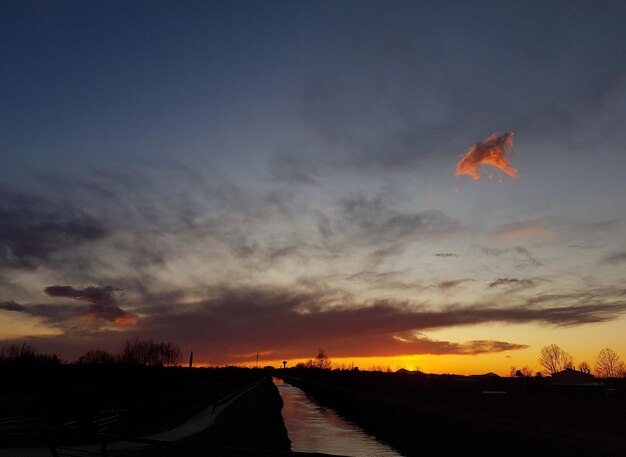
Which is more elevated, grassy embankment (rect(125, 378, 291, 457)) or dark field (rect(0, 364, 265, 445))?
dark field (rect(0, 364, 265, 445))

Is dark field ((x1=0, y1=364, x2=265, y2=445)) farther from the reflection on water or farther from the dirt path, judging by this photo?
the reflection on water

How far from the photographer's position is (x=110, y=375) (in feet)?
357

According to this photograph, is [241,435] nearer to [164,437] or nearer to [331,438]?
[164,437]

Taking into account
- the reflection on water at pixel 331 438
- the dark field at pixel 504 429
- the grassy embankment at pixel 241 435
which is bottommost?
the reflection on water at pixel 331 438

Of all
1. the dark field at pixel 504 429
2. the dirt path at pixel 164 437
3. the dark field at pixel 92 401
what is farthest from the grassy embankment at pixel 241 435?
the dark field at pixel 504 429

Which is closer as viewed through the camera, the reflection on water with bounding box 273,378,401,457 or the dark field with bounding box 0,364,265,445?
the dark field with bounding box 0,364,265,445

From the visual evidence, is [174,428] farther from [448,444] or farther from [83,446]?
[448,444]

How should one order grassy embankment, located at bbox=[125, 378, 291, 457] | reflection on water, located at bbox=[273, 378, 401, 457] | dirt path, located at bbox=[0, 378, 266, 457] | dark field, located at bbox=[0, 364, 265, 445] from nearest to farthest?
dirt path, located at bbox=[0, 378, 266, 457] → grassy embankment, located at bbox=[125, 378, 291, 457] → dark field, located at bbox=[0, 364, 265, 445] → reflection on water, located at bbox=[273, 378, 401, 457]

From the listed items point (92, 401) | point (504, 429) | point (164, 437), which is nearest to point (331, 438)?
point (164, 437)

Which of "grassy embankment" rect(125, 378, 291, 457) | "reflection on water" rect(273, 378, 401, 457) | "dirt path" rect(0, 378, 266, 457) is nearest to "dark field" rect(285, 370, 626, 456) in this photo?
"reflection on water" rect(273, 378, 401, 457)

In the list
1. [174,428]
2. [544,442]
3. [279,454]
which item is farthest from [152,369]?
[279,454]

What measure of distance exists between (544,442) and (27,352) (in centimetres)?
20659

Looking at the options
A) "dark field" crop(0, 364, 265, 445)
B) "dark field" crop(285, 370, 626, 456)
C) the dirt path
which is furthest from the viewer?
"dark field" crop(0, 364, 265, 445)

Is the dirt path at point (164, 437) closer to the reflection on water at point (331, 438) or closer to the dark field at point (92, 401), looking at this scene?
the dark field at point (92, 401)
